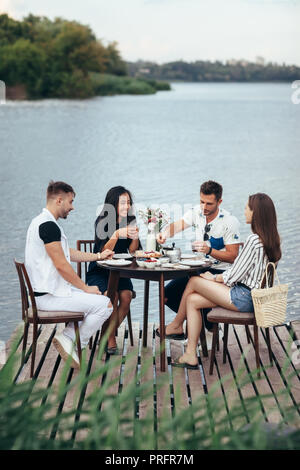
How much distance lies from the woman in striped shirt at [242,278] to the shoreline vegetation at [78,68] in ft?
156

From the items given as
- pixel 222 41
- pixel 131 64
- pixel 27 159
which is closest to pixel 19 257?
pixel 27 159

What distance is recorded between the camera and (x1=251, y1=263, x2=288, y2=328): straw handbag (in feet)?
12.2

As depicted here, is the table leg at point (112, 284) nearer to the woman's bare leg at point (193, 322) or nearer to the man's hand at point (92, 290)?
the man's hand at point (92, 290)

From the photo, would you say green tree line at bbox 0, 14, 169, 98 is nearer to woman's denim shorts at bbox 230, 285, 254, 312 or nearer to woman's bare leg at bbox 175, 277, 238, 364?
woman's bare leg at bbox 175, 277, 238, 364

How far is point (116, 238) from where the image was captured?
443 cm

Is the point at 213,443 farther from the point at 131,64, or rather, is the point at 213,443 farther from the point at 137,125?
the point at 131,64

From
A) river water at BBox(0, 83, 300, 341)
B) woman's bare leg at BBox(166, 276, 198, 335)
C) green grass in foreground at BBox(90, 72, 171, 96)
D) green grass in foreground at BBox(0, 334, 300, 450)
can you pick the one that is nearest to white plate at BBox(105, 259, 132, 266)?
woman's bare leg at BBox(166, 276, 198, 335)

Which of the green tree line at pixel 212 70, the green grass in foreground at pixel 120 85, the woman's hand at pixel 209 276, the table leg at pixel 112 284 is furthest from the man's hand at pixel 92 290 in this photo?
the green grass in foreground at pixel 120 85

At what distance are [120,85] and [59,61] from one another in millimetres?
5755

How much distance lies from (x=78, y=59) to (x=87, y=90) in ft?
18.3

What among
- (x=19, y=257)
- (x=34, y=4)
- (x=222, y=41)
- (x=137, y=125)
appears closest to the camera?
(x=19, y=257)

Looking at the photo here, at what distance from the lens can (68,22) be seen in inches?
2579

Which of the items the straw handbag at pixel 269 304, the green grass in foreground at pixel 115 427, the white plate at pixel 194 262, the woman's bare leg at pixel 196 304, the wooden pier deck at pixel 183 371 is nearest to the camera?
the green grass in foreground at pixel 115 427

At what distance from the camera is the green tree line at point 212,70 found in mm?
53250
